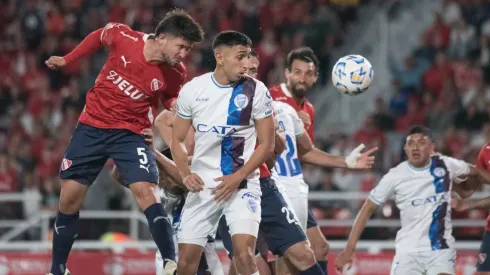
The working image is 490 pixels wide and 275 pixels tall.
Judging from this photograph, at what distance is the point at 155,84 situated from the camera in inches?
338

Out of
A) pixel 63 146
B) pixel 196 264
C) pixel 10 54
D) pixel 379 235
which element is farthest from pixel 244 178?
pixel 10 54

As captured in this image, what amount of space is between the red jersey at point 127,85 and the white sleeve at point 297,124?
1.15m

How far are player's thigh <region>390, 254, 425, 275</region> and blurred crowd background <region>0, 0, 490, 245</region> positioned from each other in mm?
3356

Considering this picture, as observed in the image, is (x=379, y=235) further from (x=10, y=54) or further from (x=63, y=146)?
(x=10, y=54)

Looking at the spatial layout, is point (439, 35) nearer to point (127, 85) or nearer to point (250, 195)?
point (127, 85)

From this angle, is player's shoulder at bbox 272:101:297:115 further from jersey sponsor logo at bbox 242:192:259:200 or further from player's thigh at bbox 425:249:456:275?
player's thigh at bbox 425:249:456:275

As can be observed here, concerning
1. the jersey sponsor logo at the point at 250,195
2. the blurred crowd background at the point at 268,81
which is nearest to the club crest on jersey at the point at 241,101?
the jersey sponsor logo at the point at 250,195

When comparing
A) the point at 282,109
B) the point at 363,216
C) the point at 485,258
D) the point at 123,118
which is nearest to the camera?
the point at 123,118

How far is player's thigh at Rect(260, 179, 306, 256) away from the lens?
8.06 meters

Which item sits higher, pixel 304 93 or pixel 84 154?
pixel 304 93

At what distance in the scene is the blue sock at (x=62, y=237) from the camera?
28.9 feet

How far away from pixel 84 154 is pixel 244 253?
6.14 ft

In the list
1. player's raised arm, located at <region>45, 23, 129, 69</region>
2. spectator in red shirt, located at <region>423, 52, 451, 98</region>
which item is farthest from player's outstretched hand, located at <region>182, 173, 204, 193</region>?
spectator in red shirt, located at <region>423, 52, 451, 98</region>

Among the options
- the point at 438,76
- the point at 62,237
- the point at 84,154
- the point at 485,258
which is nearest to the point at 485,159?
the point at 485,258
